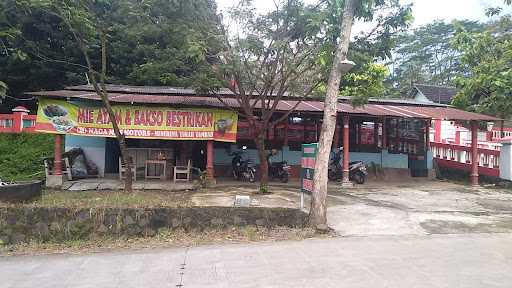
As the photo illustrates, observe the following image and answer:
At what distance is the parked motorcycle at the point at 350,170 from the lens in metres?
15.5

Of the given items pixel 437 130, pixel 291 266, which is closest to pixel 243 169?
pixel 291 266

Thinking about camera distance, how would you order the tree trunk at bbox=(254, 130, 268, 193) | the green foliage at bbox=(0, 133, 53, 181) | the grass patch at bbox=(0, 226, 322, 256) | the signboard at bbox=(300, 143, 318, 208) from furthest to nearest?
1. the green foliage at bbox=(0, 133, 53, 181)
2. the tree trunk at bbox=(254, 130, 268, 193)
3. the signboard at bbox=(300, 143, 318, 208)
4. the grass patch at bbox=(0, 226, 322, 256)

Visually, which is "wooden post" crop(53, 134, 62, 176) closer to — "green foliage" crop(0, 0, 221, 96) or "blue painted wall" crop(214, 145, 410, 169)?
"green foliage" crop(0, 0, 221, 96)

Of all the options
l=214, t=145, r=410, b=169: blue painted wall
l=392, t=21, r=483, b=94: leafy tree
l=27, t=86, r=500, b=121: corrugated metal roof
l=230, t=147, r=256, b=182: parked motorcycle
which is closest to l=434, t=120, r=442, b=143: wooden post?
l=27, t=86, r=500, b=121: corrugated metal roof

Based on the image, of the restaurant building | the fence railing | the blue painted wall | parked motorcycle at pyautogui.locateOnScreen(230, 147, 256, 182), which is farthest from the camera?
the blue painted wall

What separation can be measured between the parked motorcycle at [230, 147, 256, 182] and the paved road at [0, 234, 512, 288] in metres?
7.56

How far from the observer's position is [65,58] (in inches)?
827

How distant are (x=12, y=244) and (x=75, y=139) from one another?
8237 mm

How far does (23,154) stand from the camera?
653 inches

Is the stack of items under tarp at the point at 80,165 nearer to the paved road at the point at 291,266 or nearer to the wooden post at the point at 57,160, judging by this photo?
the wooden post at the point at 57,160

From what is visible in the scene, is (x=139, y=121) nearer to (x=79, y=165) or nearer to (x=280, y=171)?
(x=79, y=165)

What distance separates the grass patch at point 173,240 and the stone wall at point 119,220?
5.3 inches

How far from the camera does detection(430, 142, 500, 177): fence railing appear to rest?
52.2 feet

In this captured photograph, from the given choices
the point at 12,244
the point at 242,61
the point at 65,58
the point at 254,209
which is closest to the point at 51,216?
the point at 12,244
